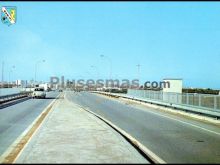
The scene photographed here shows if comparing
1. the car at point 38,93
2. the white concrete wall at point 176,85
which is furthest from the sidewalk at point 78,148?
the car at point 38,93

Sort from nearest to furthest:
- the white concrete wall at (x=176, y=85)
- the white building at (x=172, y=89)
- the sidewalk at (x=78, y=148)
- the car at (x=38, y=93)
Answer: the sidewalk at (x=78, y=148) < the white building at (x=172, y=89) < the white concrete wall at (x=176, y=85) < the car at (x=38, y=93)

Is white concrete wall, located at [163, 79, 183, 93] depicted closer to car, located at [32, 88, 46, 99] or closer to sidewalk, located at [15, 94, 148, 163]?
car, located at [32, 88, 46, 99]

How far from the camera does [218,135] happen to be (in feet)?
59.3

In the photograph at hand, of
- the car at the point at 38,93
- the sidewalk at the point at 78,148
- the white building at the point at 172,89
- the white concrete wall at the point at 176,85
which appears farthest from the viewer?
the car at the point at 38,93

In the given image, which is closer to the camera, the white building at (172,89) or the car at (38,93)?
the white building at (172,89)

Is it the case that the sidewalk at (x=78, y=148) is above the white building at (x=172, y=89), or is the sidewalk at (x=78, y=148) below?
below

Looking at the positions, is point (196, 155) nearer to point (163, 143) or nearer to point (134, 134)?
point (163, 143)

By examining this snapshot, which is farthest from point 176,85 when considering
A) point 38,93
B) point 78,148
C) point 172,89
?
point 78,148

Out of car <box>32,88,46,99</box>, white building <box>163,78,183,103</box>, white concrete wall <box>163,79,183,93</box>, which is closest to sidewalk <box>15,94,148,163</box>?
white building <box>163,78,183,103</box>

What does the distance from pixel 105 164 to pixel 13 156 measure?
3.13 m

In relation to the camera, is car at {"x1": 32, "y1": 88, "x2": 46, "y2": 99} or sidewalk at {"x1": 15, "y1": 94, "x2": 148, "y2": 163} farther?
car at {"x1": 32, "y1": 88, "x2": 46, "y2": 99}

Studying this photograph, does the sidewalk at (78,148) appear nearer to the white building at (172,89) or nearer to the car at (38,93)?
the white building at (172,89)

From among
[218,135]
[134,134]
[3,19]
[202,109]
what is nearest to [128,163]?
[134,134]

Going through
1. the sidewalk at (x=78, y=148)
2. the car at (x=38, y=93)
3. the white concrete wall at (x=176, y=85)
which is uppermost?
the white concrete wall at (x=176, y=85)
